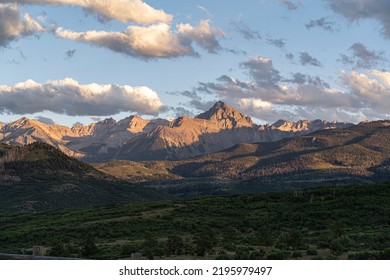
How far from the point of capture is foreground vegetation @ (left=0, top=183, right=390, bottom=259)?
5291 centimetres

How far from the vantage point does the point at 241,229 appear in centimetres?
8850

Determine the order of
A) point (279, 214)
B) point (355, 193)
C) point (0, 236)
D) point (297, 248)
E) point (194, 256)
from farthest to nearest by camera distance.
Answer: point (355, 193), point (279, 214), point (0, 236), point (297, 248), point (194, 256)

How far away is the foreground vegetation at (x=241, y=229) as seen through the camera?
52.9 metres

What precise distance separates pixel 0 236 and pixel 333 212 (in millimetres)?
63266
